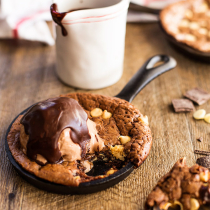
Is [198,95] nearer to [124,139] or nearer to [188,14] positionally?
[124,139]

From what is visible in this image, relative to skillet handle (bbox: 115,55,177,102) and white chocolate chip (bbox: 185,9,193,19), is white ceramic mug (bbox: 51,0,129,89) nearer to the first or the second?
skillet handle (bbox: 115,55,177,102)

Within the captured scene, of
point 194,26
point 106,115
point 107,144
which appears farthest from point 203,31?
point 107,144

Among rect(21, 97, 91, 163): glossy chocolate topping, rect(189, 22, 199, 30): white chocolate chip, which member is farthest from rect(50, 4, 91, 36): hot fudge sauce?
rect(189, 22, 199, 30): white chocolate chip

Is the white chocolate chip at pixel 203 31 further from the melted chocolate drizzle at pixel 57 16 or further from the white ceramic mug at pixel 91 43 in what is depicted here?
the melted chocolate drizzle at pixel 57 16

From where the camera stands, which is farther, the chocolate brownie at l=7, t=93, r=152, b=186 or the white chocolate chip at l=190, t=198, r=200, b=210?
the chocolate brownie at l=7, t=93, r=152, b=186

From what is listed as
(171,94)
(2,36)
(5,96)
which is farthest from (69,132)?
(2,36)

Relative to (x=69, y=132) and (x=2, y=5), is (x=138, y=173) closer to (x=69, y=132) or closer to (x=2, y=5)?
(x=69, y=132)

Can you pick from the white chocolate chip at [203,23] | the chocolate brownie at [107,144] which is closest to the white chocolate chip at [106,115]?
the chocolate brownie at [107,144]
